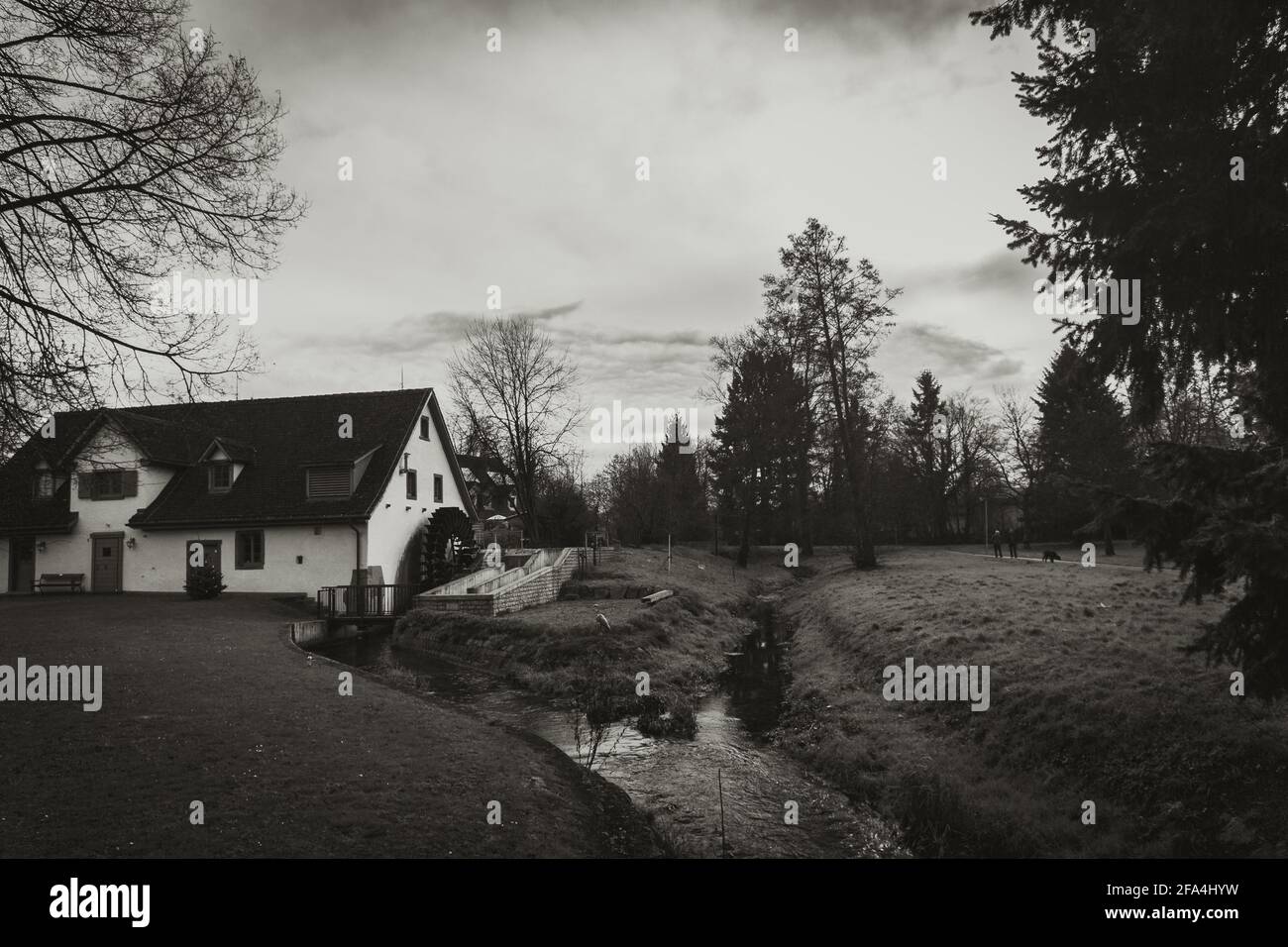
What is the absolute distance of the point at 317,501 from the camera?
94.5ft

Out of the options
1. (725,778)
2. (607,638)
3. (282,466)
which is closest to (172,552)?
(282,466)

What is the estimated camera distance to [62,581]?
29.4m

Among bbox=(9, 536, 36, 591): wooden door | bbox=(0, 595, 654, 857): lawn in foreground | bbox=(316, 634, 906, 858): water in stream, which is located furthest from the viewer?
bbox=(9, 536, 36, 591): wooden door

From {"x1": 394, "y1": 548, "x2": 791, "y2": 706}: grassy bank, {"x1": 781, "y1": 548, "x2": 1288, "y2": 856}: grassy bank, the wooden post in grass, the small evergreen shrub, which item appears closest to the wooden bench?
the small evergreen shrub

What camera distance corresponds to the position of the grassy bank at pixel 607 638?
16594mm

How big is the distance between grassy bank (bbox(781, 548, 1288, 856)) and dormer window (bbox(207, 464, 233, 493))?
25988 millimetres

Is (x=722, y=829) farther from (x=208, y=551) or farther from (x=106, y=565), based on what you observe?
(x=106, y=565)

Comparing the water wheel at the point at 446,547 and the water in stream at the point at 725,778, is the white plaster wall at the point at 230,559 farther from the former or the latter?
the water in stream at the point at 725,778

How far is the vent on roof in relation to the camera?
28.8m

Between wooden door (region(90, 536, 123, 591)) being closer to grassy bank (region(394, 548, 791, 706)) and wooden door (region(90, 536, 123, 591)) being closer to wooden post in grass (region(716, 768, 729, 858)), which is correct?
grassy bank (region(394, 548, 791, 706))

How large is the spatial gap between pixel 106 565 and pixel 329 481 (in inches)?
401

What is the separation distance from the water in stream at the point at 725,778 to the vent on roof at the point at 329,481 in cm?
1444
